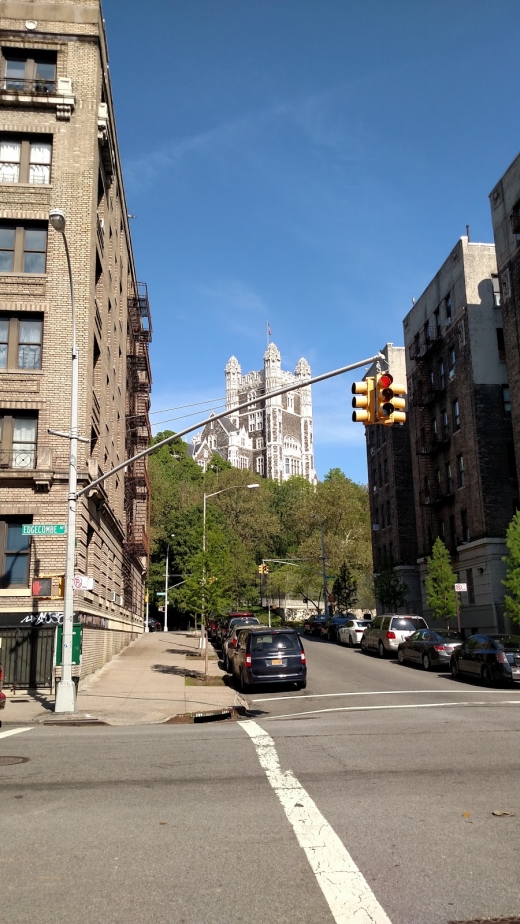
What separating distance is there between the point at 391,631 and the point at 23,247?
20.0 meters

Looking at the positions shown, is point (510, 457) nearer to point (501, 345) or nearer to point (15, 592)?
point (501, 345)

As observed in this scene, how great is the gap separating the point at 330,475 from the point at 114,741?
89.0 meters

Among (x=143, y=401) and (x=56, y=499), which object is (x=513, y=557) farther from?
(x=143, y=401)

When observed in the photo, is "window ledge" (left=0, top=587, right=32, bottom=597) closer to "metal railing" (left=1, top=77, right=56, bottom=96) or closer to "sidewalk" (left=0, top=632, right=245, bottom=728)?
"sidewalk" (left=0, top=632, right=245, bottom=728)

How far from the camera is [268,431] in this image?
186625mm

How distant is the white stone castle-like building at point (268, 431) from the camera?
183750 mm

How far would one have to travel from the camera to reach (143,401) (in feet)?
149

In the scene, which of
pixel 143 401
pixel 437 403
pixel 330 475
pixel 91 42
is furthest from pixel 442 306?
pixel 330 475

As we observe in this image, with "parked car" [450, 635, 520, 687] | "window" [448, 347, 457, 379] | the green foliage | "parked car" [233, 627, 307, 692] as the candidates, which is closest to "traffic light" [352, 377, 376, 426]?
"parked car" [233, 627, 307, 692]

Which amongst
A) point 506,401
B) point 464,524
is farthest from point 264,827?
point 464,524

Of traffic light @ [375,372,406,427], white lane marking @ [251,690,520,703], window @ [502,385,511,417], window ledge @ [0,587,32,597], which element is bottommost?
white lane marking @ [251,690,520,703]

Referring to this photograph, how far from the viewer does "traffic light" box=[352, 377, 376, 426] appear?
12586mm

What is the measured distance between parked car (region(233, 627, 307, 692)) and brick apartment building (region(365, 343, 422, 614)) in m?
33.5

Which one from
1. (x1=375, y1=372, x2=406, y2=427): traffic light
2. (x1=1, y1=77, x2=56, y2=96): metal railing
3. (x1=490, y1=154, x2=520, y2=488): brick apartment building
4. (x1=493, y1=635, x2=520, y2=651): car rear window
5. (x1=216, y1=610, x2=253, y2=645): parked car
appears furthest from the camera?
(x1=490, y1=154, x2=520, y2=488): brick apartment building
